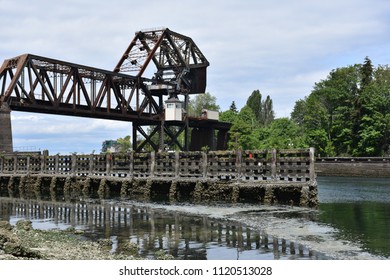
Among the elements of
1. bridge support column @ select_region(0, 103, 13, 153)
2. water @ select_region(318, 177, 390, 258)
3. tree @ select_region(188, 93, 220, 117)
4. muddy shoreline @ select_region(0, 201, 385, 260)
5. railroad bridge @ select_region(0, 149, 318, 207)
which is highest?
tree @ select_region(188, 93, 220, 117)

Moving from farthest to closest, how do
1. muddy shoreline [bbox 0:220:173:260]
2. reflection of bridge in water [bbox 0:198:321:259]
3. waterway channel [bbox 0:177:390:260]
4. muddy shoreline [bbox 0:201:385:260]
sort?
waterway channel [bbox 0:177:390:260] → reflection of bridge in water [bbox 0:198:321:259] → muddy shoreline [bbox 0:201:385:260] → muddy shoreline [bbox 0:220:173:260]

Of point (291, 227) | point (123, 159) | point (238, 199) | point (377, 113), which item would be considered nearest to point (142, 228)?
point (291, 227)

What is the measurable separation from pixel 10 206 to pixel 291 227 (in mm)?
21557

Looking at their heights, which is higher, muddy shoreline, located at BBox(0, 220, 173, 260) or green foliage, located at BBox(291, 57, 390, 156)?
green foliage, located at BBox(291, 57, 390, 156)

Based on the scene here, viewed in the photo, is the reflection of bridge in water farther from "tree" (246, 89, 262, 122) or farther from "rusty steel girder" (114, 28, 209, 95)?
"tree" (246, 89, 262, 122)

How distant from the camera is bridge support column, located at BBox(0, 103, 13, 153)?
185 feet

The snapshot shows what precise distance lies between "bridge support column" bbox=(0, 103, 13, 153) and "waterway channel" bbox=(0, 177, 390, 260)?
2244cm

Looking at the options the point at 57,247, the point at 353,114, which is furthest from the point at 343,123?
the point at 57,247

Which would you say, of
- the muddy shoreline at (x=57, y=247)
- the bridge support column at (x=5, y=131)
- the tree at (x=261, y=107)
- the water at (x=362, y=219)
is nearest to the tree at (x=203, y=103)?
the tree at (x=261, y=107)

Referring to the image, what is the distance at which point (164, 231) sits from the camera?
71.3ft

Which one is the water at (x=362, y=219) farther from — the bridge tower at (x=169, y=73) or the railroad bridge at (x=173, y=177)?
the bridge tower at (x=169, y=73)

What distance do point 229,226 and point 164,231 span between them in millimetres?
3097

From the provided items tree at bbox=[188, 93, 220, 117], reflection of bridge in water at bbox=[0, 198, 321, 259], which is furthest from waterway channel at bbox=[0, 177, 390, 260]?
tree at bbox=[188, 93, 220, 117]

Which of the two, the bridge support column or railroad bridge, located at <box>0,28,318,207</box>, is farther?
the bridge support column
